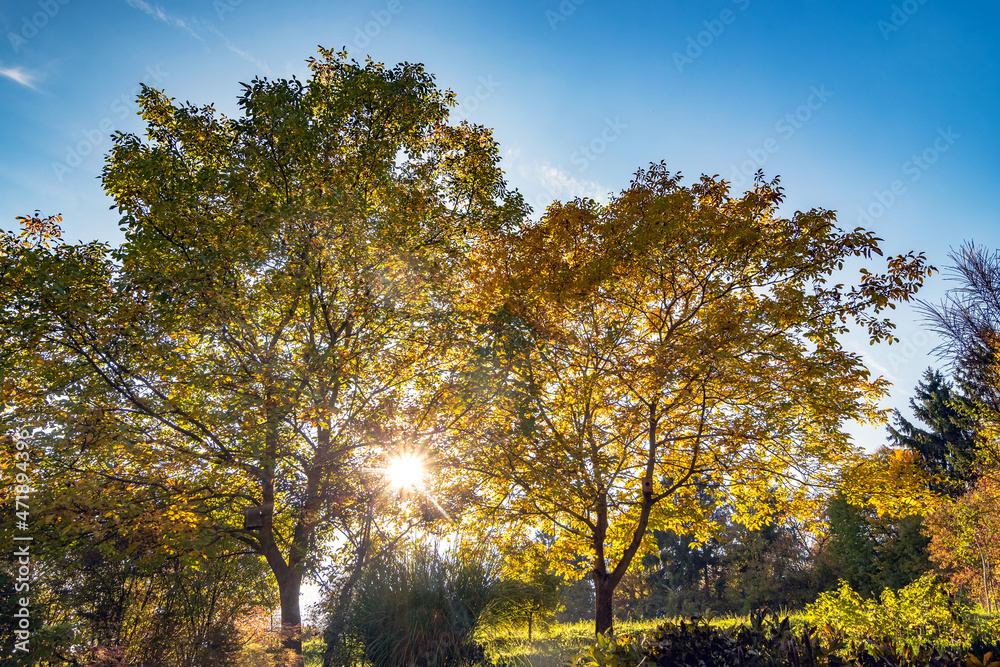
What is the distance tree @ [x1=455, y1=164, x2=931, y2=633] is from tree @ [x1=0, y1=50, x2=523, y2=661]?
4.87 feet

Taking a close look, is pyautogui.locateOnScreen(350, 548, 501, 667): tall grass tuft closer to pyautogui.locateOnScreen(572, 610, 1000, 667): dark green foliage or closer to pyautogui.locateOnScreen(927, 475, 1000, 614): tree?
pyautogui.locateOnScreen(572, 610, 1000, 667): dark green foliage

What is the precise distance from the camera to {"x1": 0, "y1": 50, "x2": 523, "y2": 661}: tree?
6.92m

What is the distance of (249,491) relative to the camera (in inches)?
347

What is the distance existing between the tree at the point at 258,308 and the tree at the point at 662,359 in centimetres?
148

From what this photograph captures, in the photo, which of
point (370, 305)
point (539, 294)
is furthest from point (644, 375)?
point (370, 305)

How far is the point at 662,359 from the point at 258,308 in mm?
7295

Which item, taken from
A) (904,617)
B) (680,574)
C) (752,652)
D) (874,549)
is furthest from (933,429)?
(752,652)

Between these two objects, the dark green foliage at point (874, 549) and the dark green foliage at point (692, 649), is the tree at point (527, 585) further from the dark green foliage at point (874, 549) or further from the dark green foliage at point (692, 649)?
the dark green foliage at point (874, 549)

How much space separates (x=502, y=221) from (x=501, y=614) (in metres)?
7.24

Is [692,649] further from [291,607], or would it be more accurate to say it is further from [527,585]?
[291,607]

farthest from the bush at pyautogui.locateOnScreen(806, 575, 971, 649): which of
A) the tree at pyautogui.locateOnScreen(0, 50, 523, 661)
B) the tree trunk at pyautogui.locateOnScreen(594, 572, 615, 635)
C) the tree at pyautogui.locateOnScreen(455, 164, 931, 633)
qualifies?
the tree at pyautogui.locateOnScreen(0, 50, 523, 661)

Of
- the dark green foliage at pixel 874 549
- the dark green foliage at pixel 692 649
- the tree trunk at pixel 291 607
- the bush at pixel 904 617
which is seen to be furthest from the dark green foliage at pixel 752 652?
the dark green foliage at pixel 874 549

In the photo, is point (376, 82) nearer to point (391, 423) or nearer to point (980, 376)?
point (391, 423)

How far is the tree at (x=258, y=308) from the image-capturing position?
22.7ft
